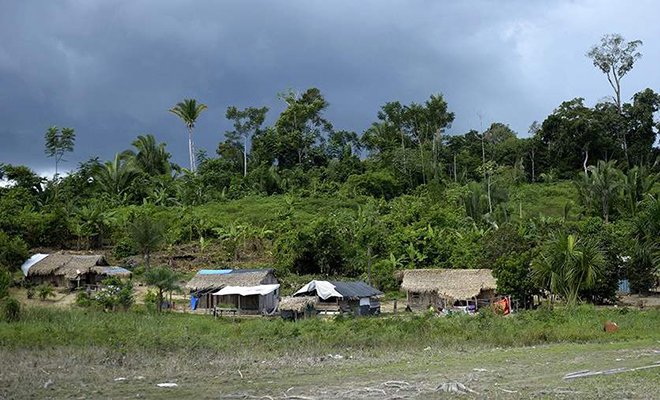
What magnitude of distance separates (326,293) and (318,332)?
A: 8.44m

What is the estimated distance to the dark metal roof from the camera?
3045 cm

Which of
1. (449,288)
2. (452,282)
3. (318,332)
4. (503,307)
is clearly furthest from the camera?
(452,282)

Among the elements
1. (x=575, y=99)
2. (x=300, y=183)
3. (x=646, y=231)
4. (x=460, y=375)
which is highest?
(x=575, y=99)

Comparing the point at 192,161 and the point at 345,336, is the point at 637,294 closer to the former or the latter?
the point at 345,336

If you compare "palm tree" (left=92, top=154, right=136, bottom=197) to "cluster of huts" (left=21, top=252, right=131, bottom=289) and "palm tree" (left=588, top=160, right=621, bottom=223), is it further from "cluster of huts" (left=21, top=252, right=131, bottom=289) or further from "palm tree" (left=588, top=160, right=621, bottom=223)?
"palm tree" (left=588, top=160, right=621, bottom=223)

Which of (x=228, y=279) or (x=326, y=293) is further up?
(x=228, y=279)

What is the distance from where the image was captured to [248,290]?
31.8 metres

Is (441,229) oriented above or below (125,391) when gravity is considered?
above

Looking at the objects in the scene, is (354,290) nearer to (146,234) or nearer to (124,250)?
(146,234)

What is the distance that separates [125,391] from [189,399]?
173 centimetres

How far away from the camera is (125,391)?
40.0 ft

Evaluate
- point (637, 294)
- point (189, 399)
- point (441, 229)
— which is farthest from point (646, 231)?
point (189, 399)

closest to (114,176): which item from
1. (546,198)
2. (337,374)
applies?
(546,198)

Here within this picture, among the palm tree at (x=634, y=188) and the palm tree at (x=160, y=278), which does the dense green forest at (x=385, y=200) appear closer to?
the palm tree at (x=634, y=188)
